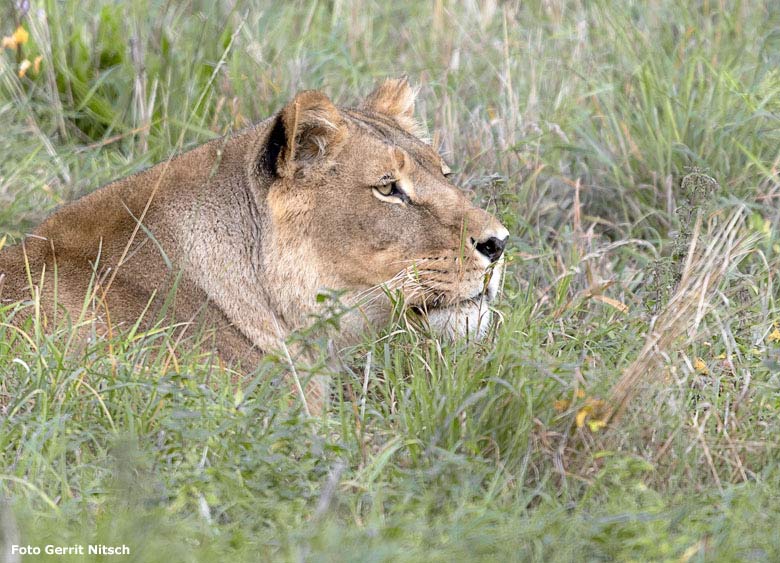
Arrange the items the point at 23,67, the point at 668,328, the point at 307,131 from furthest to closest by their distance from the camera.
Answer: the point at 23,67
the point at 307,131
the point at 668,328

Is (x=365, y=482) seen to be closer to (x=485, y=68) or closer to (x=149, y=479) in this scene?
(x=149, y=479)

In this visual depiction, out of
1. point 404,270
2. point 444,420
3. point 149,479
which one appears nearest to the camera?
point 149,479

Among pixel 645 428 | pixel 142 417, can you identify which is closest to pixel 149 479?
pixel 142 417

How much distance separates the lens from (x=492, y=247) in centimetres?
490

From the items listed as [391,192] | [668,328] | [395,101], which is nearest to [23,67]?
[395,101]

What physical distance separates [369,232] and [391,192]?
0.68 ft

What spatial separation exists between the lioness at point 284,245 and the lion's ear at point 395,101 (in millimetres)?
664

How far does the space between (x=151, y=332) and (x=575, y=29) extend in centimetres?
454

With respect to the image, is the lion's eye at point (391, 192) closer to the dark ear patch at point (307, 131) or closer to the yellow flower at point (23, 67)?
the dark ear patch at point (307, 131)

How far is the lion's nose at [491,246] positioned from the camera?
4879 mm

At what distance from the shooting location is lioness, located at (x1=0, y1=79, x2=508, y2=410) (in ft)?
15.9

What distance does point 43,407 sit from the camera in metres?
4.12

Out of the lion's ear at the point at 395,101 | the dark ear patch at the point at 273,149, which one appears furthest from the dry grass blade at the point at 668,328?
the lion's ear at the point at 395,101

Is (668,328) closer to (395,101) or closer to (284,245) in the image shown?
(284,245)
